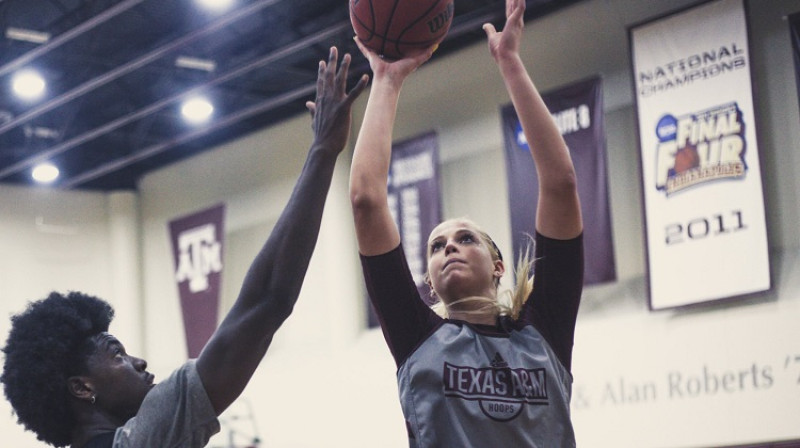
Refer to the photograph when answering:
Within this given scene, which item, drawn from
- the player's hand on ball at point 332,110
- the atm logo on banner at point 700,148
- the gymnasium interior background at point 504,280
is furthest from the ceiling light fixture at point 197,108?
the player's hand on ball at point 332,110

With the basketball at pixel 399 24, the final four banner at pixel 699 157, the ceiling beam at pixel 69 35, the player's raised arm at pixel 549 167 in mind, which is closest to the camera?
the player's raised arm at pixel 549 167

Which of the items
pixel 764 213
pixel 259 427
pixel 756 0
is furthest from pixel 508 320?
pixel 259 427

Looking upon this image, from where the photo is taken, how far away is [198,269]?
13508mm

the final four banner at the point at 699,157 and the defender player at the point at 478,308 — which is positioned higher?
the final four banner at the point at 699,157

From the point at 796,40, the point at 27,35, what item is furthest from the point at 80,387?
the point at 27,35

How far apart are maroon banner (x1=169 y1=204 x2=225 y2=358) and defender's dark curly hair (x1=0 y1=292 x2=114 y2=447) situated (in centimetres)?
1084

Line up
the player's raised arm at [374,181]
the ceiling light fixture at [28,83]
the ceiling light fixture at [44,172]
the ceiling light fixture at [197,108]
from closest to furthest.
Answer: the player's raised arm at [374,181], the ceiling light fixture at [28,83], the ceiling light fixture at [197,108], the ceiling light fixture at [44,172]

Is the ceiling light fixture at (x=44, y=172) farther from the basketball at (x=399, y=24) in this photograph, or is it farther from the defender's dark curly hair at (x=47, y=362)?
the defender's dark curly hair at (x=47, y=362)

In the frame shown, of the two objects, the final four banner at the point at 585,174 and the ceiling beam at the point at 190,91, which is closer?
the final four banner at the point at 585,174

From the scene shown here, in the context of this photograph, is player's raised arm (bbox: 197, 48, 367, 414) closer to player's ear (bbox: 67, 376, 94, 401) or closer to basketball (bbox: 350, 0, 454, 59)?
player's ear (bbox: 67, 376, 94, 401)

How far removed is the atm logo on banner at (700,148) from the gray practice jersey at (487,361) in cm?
627

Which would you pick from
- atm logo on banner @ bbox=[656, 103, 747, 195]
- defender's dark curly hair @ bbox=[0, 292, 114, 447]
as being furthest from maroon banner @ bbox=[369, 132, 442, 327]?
defender's dark curly hair @ bbox=[0, 292, 114, 447]

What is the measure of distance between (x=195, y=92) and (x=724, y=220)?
579cm

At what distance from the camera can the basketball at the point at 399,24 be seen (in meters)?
3.08
